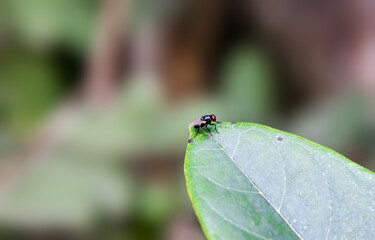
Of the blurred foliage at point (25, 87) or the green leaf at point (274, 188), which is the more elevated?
the green leaf at point (274, 188)

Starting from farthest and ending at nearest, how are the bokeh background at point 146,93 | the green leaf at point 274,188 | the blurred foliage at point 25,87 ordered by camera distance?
the blurred foliage at point 25,87, the bokeh background at point 146,93, the green leaf at point 274,188

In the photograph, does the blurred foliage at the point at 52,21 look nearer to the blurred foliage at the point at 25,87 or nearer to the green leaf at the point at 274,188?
the blurred foliage at the point at 25,87

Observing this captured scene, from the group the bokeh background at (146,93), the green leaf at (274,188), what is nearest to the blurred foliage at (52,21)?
the bokeh background at (146,93)

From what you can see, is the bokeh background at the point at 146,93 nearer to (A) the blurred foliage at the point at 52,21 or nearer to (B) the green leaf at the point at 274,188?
(A) the blurred foliage at the point at 52,21

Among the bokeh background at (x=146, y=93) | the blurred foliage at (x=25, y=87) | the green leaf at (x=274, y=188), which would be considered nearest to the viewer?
the green leaf at (x=274, y=188)

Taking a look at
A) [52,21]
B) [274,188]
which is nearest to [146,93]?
[52,21]

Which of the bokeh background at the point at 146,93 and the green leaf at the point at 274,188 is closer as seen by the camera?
the green leaf at the point at 274,188
